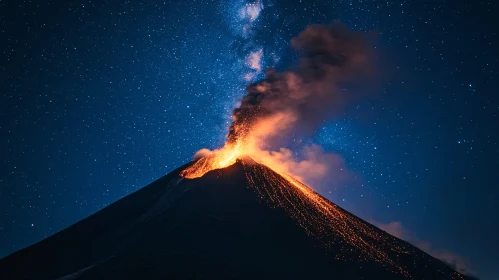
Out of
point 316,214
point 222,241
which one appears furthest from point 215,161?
point 222,241

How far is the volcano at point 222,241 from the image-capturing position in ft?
47.3

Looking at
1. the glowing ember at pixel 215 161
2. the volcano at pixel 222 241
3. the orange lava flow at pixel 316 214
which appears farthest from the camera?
the glowing ember at pixel 215 161

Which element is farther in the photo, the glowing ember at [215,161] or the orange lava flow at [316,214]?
the glowing ember at [215,161]

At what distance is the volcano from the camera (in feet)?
47.3

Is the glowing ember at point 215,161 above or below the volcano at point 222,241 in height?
above

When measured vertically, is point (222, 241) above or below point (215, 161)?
below

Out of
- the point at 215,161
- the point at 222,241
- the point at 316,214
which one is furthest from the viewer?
the point at 215,161

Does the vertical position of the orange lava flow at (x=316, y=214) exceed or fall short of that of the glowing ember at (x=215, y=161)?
it falls short

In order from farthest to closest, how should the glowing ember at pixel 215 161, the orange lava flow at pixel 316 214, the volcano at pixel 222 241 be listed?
1. the glowing ember at pixel 215 161
2. the orange lava flow at pixel 316 214
3. the volcano at pixel 222 241

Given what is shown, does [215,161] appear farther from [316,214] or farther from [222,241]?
[222,241]

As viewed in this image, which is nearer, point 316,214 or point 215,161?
point 316,214

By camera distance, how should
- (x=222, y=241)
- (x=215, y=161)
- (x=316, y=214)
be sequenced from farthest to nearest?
(x=215, y=161) < (x=316, y=214) < (x=222, y=241)

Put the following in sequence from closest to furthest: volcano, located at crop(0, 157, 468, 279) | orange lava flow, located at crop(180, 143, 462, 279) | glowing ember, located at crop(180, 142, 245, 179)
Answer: volcano, located at crop(0, 157, 468, 279), orange lava flow, located at crop(180, 143, 462, 279), glowing ember, located at crop(180, 142, 245, 179)

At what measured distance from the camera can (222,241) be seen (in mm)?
16359
